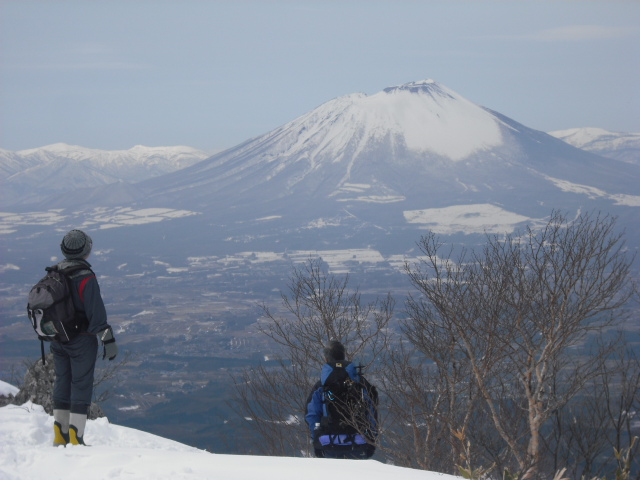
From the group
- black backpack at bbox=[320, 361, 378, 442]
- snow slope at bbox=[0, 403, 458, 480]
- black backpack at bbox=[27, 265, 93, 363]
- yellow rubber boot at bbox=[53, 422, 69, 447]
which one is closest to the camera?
snow slope at bbox=[0, 403, 458, 480]

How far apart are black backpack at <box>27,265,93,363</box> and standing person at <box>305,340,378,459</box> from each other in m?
1.74

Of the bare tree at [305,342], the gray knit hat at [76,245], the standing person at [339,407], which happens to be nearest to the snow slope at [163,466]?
the standing person at [339,407]

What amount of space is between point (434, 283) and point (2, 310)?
140 meters

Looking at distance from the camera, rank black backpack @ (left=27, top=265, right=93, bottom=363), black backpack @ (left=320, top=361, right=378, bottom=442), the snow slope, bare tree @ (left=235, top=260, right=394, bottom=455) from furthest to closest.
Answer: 1. bare tree @ (left=235, top=260, right=394, bottom=455)
2. black backpack @ (left=27, top=265, right=93, bottom=363)
3. black backpack @ (left=320, top=361, right=378, bottom=442)
4. the snow slope

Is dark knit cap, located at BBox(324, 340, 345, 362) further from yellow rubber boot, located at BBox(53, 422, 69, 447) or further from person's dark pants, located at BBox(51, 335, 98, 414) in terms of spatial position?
yellow rubber boot, located at BBox(53, 422, 69, 447)

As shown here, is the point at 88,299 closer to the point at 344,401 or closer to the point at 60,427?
the point at 60,427

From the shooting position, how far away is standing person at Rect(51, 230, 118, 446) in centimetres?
516

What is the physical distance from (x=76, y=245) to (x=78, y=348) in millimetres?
727

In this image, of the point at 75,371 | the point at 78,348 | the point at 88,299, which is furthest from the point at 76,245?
the point at 75,371

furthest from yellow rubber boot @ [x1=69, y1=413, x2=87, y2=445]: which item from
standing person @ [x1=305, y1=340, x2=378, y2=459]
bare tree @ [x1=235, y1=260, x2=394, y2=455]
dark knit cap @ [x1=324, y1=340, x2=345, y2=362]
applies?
bare tree @ [x1=235, y1=260, x2=394, y2=455]

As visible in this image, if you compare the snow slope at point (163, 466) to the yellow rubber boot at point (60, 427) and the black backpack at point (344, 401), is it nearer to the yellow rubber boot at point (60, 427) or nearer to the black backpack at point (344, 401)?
the yellow rubber boot at point (60, 427)

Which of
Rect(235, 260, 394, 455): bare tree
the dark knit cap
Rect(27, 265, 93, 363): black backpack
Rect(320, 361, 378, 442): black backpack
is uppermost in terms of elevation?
Rect(27, 265, 93, 363): black backpack

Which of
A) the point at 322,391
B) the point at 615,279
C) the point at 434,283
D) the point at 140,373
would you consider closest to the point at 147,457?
the point at 322,391

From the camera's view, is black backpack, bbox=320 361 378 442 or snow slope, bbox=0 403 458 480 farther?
black backpack, bbox=320 361 378 442
